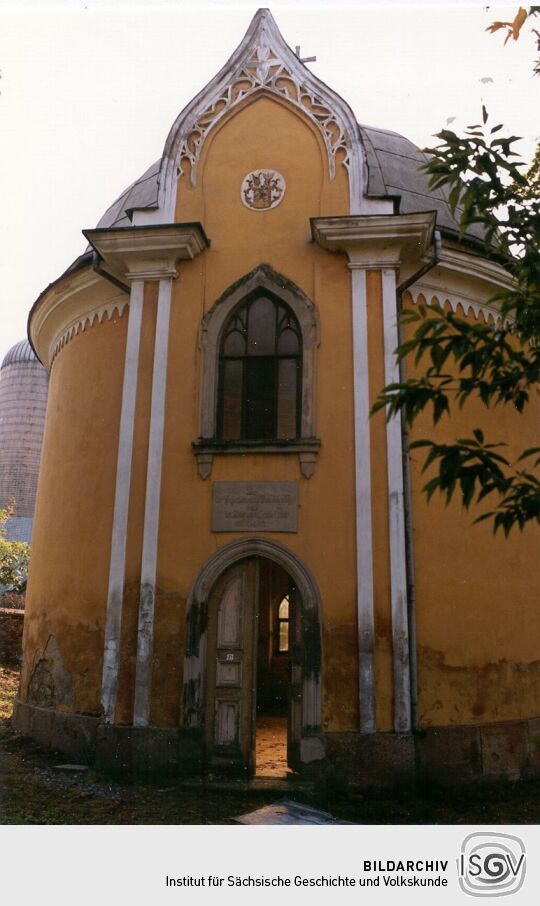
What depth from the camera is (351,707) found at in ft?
27.6

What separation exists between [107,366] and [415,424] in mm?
4674

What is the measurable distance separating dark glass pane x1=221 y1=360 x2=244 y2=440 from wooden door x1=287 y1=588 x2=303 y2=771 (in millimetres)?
2393

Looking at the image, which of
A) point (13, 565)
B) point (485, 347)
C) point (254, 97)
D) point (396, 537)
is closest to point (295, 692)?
point (396, 537)

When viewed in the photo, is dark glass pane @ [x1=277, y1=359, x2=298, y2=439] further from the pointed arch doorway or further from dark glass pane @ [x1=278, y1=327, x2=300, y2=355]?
the pointed arch doorway

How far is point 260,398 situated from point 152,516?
2.15 m

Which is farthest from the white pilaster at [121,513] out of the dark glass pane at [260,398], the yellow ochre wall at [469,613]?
the yellow ochre wall at [469,613]

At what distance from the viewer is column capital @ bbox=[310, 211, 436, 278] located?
30.3ft

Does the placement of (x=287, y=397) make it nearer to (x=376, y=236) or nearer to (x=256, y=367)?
(x=256, y=367)

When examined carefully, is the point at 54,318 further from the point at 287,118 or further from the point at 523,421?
the point at 523,421

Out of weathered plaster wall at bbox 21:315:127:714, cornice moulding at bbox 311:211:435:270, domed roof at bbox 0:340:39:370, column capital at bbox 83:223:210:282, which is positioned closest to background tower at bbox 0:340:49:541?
domed roof at bbox 0:340:39:370

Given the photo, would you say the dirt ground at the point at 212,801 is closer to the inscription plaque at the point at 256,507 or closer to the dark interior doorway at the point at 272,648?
the inscription plaque at the point at 256,507

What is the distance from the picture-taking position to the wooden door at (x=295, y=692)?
28.1ft

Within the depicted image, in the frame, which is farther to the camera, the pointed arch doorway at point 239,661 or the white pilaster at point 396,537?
the pointed arch doorway at point 239,661
